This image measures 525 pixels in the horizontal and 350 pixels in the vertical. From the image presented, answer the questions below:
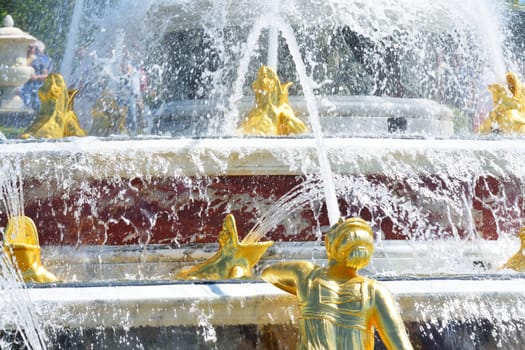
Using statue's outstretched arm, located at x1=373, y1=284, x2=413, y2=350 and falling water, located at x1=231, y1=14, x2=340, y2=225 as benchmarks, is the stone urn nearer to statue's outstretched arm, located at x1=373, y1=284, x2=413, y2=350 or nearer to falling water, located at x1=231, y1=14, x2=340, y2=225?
falling water, located at x1=231, y1=14, x2=340, y2=225

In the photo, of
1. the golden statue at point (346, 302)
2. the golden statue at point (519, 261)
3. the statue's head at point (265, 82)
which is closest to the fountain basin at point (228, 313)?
the golden statue at point (346, 302)

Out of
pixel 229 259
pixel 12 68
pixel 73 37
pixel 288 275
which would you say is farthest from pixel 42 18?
pixel 288 275

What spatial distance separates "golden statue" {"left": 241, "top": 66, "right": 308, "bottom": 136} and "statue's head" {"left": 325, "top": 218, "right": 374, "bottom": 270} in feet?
9.01

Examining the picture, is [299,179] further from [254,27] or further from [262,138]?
[254,27]

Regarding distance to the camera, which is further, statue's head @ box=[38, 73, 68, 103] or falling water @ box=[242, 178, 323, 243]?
statue's head @ box=[38, 73, 68, 103]

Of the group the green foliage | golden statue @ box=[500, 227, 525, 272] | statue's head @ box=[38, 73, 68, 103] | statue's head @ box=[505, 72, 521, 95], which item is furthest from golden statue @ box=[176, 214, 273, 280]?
the green foliage

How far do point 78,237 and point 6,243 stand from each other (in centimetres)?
82

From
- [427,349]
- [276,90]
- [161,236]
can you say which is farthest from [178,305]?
[276,90]

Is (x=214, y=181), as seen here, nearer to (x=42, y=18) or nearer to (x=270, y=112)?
(x=270, y=112)

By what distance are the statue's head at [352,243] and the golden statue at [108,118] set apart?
3.68 meters

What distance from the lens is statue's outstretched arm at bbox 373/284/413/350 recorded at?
3172 millimetres

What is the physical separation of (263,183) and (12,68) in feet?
48.0

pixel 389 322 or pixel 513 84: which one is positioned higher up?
pixel 513 84

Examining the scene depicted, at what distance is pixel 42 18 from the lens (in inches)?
833
